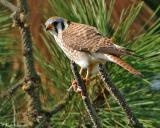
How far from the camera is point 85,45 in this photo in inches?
55.2

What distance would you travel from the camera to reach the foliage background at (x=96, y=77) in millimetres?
1713

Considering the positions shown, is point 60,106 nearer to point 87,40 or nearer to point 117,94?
point 87,40

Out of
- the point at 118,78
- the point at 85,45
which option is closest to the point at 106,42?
the point at 85,45

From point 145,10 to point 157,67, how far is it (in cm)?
39

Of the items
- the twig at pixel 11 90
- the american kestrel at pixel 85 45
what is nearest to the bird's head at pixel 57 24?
the american kestrel at pixel 85 45

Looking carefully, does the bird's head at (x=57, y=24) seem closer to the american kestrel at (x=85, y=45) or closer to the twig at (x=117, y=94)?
the american kestrel at (x=85, y=45)

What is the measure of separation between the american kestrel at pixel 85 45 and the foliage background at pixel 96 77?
20 cm

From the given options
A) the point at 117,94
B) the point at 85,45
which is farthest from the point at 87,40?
the point at 117,94

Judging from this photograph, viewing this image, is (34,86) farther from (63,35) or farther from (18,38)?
(18,38)

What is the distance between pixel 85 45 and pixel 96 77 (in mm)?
217

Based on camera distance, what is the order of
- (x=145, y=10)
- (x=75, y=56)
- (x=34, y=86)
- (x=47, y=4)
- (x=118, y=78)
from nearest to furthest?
1. (x=75, y=56)
2. (x=34, y=86)
3. (x=118, y=78)
4. (x=47, y=4)
5. (x=145, y=10)

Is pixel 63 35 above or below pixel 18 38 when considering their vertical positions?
below

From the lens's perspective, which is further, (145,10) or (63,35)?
(145,10)

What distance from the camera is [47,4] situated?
1.90m
